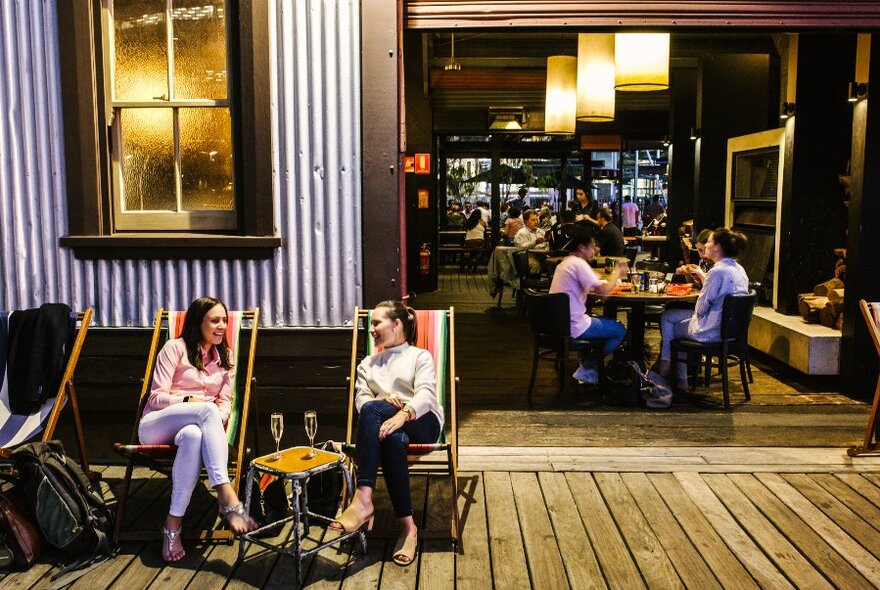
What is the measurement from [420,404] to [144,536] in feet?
4.61

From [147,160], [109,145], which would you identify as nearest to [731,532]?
[147,160]

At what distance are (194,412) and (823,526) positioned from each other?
3002mm

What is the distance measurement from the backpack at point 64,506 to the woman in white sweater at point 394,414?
106 centimetres

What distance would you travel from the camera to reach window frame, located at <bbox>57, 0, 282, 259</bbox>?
4.93 meters

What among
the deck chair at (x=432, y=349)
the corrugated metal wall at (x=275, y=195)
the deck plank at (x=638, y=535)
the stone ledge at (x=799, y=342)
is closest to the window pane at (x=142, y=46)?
the corrugated metal wall at (x=275, y=195)

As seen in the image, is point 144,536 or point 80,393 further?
point 80,393

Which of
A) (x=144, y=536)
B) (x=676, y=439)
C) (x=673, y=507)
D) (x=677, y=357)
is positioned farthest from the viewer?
(x=677, y=357)

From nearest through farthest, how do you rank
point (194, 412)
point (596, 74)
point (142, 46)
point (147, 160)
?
point (194, 412)
point (142, 46)
point (147, 160)
point (596, 74)

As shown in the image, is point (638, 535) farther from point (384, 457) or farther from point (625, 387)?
point (625, 387)

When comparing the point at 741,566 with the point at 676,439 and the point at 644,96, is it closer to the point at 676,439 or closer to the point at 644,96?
the point at 676,439

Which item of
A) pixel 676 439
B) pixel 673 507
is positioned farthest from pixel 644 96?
pixel 673 507

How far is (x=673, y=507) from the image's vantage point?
445 cm

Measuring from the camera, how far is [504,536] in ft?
13.5

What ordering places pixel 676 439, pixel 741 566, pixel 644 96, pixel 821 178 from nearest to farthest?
1. pixel 741 566
2. pixel 676 439
3. pixel 821 178
4. pixel 644 96
